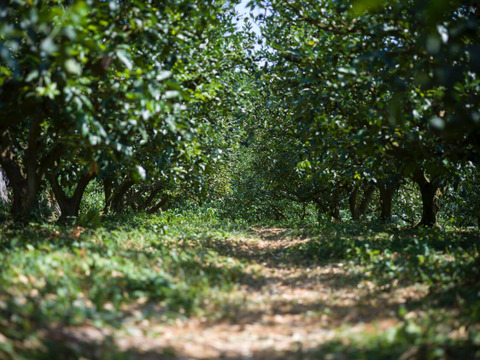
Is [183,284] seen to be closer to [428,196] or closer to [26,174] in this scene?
[26,174]

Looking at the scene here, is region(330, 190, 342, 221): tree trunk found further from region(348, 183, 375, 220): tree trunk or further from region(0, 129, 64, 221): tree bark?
region(0, 129, 64, 221): tree bark

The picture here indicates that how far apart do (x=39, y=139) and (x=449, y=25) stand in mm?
9667

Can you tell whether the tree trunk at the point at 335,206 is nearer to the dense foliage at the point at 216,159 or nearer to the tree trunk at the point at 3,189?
the dense foliage at the point at 216,159

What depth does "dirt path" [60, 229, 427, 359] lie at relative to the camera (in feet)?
14.5

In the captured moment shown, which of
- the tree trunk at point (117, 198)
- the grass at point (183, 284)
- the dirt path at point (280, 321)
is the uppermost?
the tree trunk at point (117, 198)

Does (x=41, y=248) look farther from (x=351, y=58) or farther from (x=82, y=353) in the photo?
(x=351, y=58)

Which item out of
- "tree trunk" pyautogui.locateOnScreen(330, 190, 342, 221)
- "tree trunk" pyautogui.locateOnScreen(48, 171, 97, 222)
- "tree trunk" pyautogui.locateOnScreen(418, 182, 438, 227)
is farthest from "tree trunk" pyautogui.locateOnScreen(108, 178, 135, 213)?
"tree trunk" pyautogui.locateOnScreen(418, 182, 438, 227)

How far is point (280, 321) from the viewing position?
5.56 metres

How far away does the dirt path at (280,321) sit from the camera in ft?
14.5

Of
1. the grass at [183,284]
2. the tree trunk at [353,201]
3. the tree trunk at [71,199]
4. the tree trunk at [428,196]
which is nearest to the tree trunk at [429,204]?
the tree trunk at [428,196]

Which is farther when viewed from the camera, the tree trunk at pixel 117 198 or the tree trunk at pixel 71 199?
the tree trunk at pixel 117 198

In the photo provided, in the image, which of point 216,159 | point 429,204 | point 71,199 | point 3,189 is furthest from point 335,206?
point 3,189

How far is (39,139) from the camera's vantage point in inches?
448

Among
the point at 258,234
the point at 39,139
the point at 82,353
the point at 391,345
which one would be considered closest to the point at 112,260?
the point at 82,353
